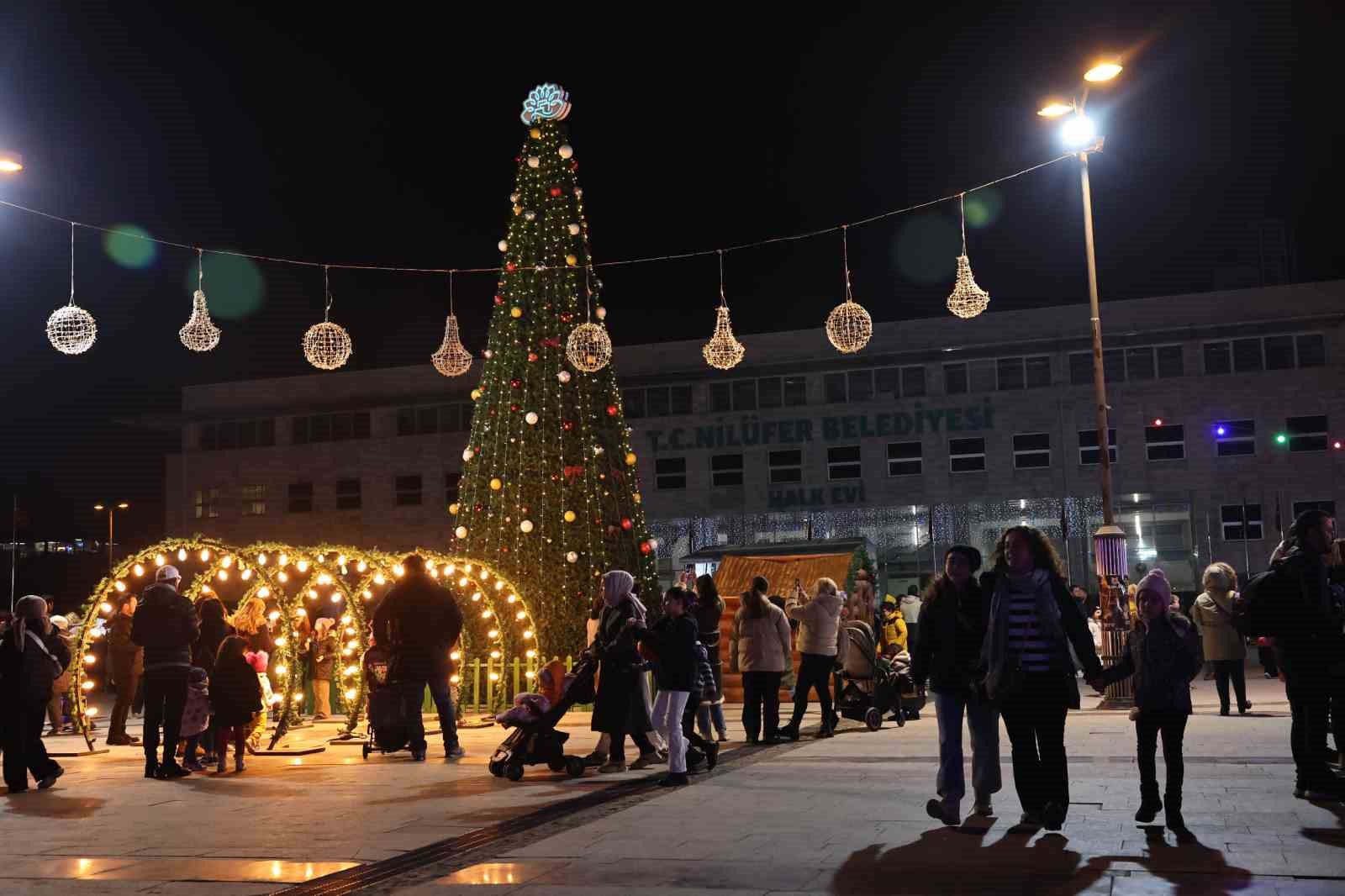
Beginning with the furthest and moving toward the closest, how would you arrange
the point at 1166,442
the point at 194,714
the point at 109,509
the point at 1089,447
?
the point at 109,509 → the point at 1089,447 → the point at 1166,442 → the point at 194,714

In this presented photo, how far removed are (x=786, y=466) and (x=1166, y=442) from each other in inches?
476

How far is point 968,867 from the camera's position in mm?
7086

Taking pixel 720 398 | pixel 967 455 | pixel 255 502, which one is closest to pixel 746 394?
pixel 720 398

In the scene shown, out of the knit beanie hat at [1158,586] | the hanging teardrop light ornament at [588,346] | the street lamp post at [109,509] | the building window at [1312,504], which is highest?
the street lamp post at [109,509]

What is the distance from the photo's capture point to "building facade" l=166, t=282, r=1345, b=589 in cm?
4347

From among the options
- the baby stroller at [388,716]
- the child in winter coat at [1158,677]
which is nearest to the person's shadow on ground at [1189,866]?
the child in winter coat at [1158,677]

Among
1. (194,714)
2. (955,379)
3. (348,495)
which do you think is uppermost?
(955,379)

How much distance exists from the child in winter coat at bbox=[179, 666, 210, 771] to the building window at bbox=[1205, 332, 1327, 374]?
37.9m

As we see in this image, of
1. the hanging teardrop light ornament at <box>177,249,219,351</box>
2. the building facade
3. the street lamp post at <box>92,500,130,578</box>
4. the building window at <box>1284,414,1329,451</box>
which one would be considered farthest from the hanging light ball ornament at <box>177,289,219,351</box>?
the street lamp post at <box>92,500,130,578</box>

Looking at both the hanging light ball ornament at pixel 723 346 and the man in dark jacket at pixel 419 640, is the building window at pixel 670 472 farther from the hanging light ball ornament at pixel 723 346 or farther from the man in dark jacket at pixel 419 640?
the man in dark jacket at pixel 419 640

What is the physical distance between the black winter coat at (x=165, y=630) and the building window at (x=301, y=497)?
4180 centimetres

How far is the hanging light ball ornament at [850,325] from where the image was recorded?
19.1 meters

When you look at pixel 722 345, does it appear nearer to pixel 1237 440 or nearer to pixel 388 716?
pixel 388 716

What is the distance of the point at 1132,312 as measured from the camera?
45062mm
